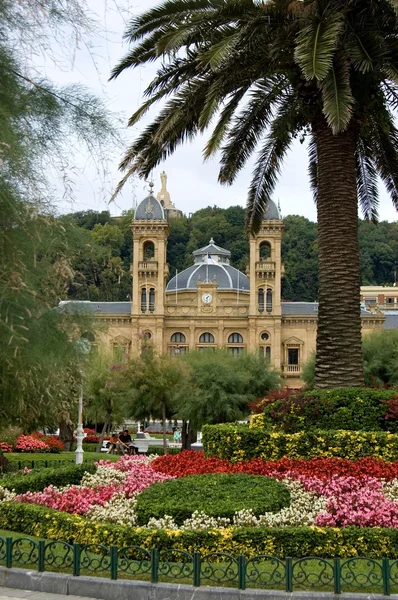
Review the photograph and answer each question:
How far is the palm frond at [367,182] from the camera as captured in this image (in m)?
16.0

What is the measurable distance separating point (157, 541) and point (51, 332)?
3058mm

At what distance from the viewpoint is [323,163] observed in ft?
43.1

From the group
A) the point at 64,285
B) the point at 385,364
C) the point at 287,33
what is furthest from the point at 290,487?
the point at 385,364

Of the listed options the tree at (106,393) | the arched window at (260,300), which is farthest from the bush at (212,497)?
the arched window at (260,300)

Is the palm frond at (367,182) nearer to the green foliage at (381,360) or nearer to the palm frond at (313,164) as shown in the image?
the palm frond at (313,164)

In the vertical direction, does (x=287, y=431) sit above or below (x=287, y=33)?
below

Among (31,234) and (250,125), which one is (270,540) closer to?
(31,234)

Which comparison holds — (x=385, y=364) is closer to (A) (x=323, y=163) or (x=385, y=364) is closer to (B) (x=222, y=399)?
(B) (x=222, y=399)

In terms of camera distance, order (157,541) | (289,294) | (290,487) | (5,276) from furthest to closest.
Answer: (289,294) < (290,487) < (157,541) < (5,276)

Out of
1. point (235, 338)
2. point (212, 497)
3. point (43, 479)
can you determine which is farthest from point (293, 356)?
point (212, 497)

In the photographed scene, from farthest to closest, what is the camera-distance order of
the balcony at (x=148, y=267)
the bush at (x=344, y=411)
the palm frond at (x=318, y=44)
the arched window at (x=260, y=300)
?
the balcony at (x=148, y=267) < the arched window at (x=260, y=300) < the bush at (x=344, y=411) < the palm frond at (x=318, y=44)

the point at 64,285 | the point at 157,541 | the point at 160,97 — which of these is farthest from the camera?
the point at 160,97

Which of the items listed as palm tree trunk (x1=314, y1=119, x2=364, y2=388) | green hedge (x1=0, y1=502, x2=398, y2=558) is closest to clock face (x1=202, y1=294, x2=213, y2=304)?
palm tree trunk (x1=314, y1=119, x2=364, y2=388)

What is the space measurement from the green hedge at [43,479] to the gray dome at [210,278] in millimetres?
59284
